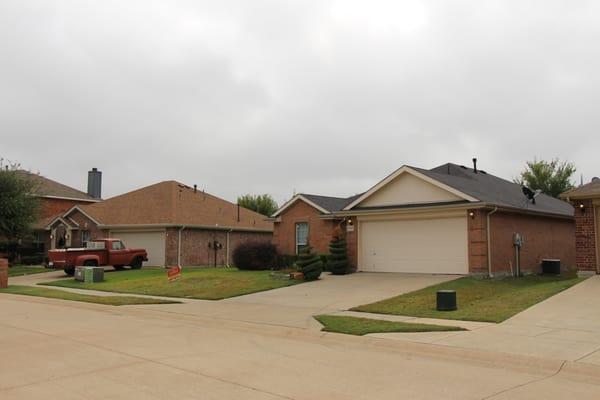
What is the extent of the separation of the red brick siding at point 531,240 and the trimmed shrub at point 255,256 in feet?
37.6

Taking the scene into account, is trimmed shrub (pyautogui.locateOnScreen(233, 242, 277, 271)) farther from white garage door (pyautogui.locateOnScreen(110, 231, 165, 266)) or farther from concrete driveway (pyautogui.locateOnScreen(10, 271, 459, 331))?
white garage door (pyautogui.locateOnScreen(110, 231, 165, 266))

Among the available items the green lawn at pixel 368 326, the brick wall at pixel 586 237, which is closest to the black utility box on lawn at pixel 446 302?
the green lawn at pixel 368 326

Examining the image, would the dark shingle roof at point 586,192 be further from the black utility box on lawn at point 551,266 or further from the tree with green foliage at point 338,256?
the tree with green foliage at point 338,256

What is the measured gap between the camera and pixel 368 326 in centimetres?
1180

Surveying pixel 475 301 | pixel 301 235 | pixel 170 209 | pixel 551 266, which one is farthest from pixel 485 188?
pixel 170 209

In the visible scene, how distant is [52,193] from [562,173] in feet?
153

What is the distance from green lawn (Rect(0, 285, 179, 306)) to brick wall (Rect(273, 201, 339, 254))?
442 inches

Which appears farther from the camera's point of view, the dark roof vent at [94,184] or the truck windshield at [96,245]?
the dark roof vent at [94,184]

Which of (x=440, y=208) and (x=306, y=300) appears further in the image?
(x=440, y=208)

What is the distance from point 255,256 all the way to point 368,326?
16497 millimetres

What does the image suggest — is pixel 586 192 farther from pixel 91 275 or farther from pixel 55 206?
pixel 55 206

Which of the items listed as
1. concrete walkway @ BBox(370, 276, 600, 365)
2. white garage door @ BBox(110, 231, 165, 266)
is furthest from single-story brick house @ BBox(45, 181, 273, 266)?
concrete walkway @ BBox(370, 276, 600, 365)

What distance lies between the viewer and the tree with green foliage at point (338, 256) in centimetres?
2408

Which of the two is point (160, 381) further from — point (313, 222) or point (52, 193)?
point (52, 193)
